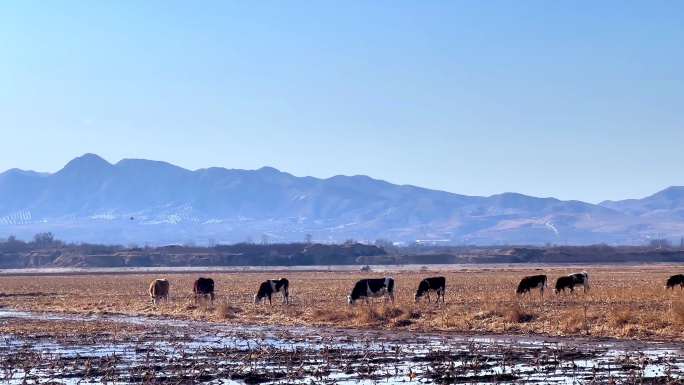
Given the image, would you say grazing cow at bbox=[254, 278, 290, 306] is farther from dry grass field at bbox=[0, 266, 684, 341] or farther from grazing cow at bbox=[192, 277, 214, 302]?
grazing cow at bbox=[192, 277, 214, 302]

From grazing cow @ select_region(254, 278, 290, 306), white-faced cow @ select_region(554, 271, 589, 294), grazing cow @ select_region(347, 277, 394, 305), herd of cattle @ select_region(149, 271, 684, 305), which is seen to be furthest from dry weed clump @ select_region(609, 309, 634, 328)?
grazing cow @ select_region(254, 278, 290, 306)

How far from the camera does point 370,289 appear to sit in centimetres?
4447

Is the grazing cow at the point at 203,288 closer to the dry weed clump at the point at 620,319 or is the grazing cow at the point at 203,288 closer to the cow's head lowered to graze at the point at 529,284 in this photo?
the cow's head lowered to graze at the point at 529,284

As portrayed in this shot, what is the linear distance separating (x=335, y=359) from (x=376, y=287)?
19.8 meters

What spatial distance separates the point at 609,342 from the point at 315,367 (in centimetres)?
895

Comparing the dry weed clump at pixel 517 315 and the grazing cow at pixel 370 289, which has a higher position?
the grazing cow at pixel 370 289

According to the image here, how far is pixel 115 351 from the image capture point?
27641 millimetres

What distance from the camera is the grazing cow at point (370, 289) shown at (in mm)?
43906

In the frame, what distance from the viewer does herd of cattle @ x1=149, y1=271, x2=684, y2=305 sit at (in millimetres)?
44500

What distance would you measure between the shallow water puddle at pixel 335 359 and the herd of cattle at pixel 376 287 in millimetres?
11578

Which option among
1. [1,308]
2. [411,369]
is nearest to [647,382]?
[411,369]

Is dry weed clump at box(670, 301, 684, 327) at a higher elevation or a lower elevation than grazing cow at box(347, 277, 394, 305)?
lower

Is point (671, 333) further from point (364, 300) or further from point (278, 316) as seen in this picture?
point (364, 300)

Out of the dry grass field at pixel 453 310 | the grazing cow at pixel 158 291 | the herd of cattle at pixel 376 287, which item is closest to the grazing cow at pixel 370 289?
the herd of cattle at pixel 376 287
